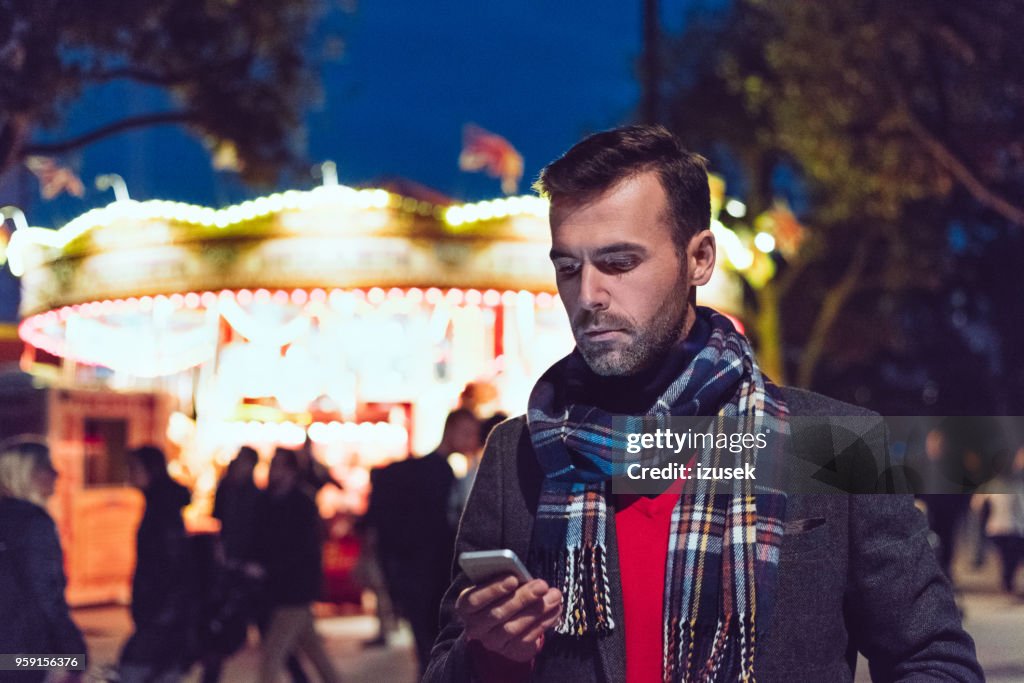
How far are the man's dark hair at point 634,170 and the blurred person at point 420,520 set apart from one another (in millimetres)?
4758

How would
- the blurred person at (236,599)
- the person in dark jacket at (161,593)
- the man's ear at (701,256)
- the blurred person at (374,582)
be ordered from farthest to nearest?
1. the blurred person at (374,582)
2. the blurred person at (236,599)
3. the person in dark jacket at (161,593)
4. the man's ear at (701,256)

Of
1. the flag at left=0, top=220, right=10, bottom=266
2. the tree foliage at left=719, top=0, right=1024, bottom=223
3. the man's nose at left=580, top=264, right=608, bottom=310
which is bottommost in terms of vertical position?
the man's nose at left=580, top=264, right=608, bottom=310

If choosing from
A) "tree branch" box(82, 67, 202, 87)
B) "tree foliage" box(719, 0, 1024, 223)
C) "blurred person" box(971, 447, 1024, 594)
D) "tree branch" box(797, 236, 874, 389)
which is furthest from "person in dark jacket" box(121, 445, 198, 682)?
"tree branch" box(797, 236, 874, 389)

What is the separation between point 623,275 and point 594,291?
6 centimetres

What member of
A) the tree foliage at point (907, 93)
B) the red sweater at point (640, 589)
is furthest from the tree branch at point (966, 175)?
the red sweater at point (640, 589)

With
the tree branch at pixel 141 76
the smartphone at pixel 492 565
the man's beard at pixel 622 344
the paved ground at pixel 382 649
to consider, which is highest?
the tree branch at pixel 141 76

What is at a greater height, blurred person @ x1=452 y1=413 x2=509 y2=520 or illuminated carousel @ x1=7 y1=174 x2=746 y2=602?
illuminated carousel @ x1=7 y1=174 x2=746 y2=602

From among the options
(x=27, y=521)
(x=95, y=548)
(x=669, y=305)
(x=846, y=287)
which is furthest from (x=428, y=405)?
(x=846, y=287)

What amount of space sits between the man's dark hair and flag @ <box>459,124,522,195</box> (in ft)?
44.5

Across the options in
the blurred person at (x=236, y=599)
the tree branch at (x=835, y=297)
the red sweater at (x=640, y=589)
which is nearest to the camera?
the red sweater at (x=640, y=589)

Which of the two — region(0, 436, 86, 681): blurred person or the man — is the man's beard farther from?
region(0, 436, 86, 681): blurred person

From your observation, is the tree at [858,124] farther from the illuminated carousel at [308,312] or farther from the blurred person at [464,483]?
the blurred person at [464,483]

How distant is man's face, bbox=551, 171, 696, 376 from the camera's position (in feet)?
7.04

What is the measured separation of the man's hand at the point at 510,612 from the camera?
182 centimetres
